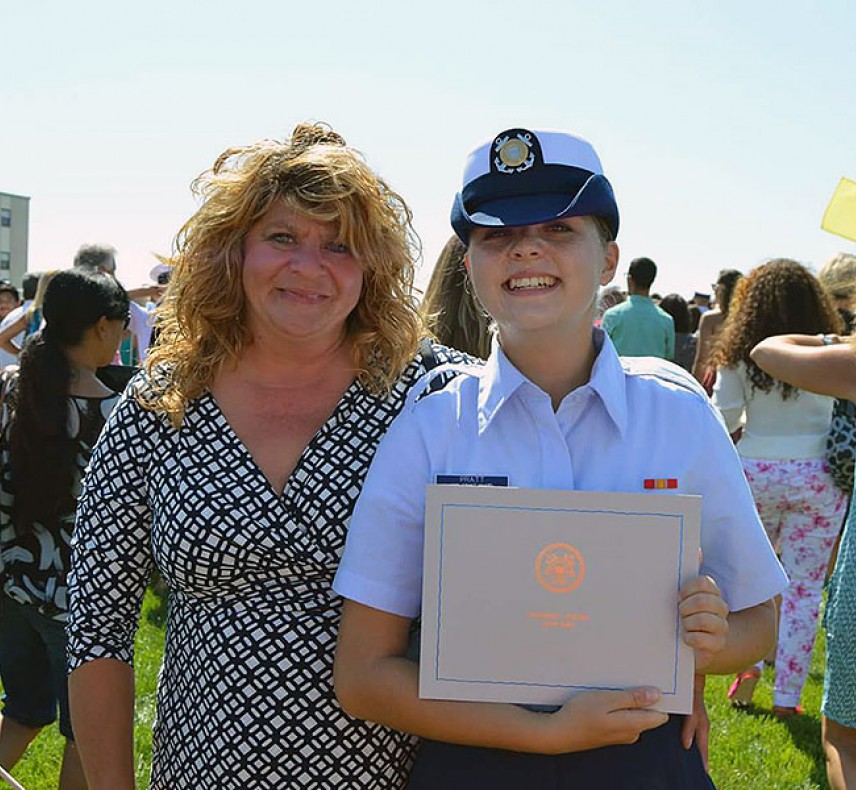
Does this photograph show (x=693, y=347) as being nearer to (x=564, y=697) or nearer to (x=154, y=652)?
(x=154, y=652)

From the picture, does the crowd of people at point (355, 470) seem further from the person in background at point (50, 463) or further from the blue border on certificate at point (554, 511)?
the person in background at point (50, 463)

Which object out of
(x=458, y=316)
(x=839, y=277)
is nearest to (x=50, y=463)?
(x=458, y=316)

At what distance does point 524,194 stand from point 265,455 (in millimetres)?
781

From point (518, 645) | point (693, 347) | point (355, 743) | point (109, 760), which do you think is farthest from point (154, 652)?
point (693, 347)

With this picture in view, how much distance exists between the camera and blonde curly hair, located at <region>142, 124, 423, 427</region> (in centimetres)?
Result: 208

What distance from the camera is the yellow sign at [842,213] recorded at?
2.83 m

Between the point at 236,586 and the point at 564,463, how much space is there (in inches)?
28.5

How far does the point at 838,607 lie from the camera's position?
3078 millimetres

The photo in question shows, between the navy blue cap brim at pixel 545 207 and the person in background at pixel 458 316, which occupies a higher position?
the navy blue cap brim at pixel 545 207

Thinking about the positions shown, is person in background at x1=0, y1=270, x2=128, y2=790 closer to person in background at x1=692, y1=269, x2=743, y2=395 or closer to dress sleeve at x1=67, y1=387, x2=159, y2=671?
dress sleeve at x1=67, y1=387, x2=159, y2=671

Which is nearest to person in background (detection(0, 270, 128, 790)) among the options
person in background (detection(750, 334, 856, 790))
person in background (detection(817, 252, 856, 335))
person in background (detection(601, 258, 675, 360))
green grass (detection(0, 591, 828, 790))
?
green grass (detection(0, 591, 828, 790))

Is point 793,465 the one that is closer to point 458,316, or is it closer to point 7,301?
point 458,316

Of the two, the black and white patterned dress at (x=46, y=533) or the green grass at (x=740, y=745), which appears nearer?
the black and white patterned dress at (x=46, y=533)

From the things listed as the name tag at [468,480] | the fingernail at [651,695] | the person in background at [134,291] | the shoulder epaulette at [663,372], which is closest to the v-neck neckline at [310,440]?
the name tag at [468,480]
